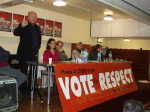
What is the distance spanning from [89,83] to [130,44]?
5.79 m

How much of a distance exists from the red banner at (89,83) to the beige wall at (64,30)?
228cm

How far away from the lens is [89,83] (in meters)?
4.14

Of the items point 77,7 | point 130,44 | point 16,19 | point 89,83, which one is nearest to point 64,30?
point 77,7

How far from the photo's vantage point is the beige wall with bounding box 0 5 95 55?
18.0 feet

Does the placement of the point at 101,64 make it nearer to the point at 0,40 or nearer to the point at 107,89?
the point at 107,89

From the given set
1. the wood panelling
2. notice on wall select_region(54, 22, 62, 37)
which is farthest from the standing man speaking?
the wood panelling

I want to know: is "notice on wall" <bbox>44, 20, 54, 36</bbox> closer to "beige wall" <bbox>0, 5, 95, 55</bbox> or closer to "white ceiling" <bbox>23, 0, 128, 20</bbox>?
"beige wall" <bbox>0, 5, 95, 55</bbox>

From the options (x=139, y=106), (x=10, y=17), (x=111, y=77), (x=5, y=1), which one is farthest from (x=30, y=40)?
(x=139, y=106)

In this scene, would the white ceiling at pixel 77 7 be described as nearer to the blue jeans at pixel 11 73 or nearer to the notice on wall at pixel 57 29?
the notice on wall at pixel 57 29

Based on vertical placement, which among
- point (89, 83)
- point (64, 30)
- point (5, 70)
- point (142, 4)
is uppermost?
point (142, 4)

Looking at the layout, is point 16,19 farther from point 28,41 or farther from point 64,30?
point 64,30

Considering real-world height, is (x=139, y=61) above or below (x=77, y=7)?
below

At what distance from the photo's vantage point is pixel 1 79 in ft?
9.50

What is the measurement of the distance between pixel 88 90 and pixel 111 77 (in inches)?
42.9
